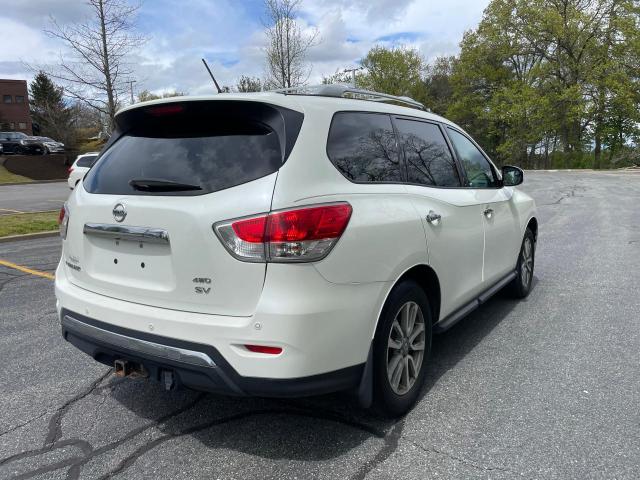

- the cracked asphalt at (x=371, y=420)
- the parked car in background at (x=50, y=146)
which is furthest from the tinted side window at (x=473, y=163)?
the parked car in background at (x=50, y=146)

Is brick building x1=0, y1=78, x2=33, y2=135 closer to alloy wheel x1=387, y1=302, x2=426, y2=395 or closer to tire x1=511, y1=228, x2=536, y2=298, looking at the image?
tire x1=511, y1=228, x2=536, y2=298

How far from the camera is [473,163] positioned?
4.27 metres

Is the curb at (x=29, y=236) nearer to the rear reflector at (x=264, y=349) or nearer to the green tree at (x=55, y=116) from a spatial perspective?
the rear reflector at (x=264, y=349)

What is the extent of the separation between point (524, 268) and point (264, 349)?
12.6ft

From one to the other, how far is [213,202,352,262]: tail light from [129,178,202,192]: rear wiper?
32cm

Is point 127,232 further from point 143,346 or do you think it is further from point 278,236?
point 278,236

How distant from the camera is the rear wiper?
250 cm

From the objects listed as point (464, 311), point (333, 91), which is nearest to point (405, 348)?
point (464, 311)

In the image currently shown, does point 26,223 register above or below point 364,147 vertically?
below

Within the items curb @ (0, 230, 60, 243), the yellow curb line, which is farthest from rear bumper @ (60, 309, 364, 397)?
curb @ (0, 230, 60, 243)

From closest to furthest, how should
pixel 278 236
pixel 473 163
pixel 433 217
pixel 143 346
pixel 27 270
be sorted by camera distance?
1. pixel 278 236
2. pixel 143 346
3. pixel 433 217
4. pixel 473 163
5. pixel 27 270

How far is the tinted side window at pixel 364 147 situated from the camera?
2.69 metres

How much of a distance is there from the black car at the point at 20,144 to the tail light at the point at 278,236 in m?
40.5

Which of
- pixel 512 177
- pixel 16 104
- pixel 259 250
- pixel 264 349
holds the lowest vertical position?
pixel 264 349
